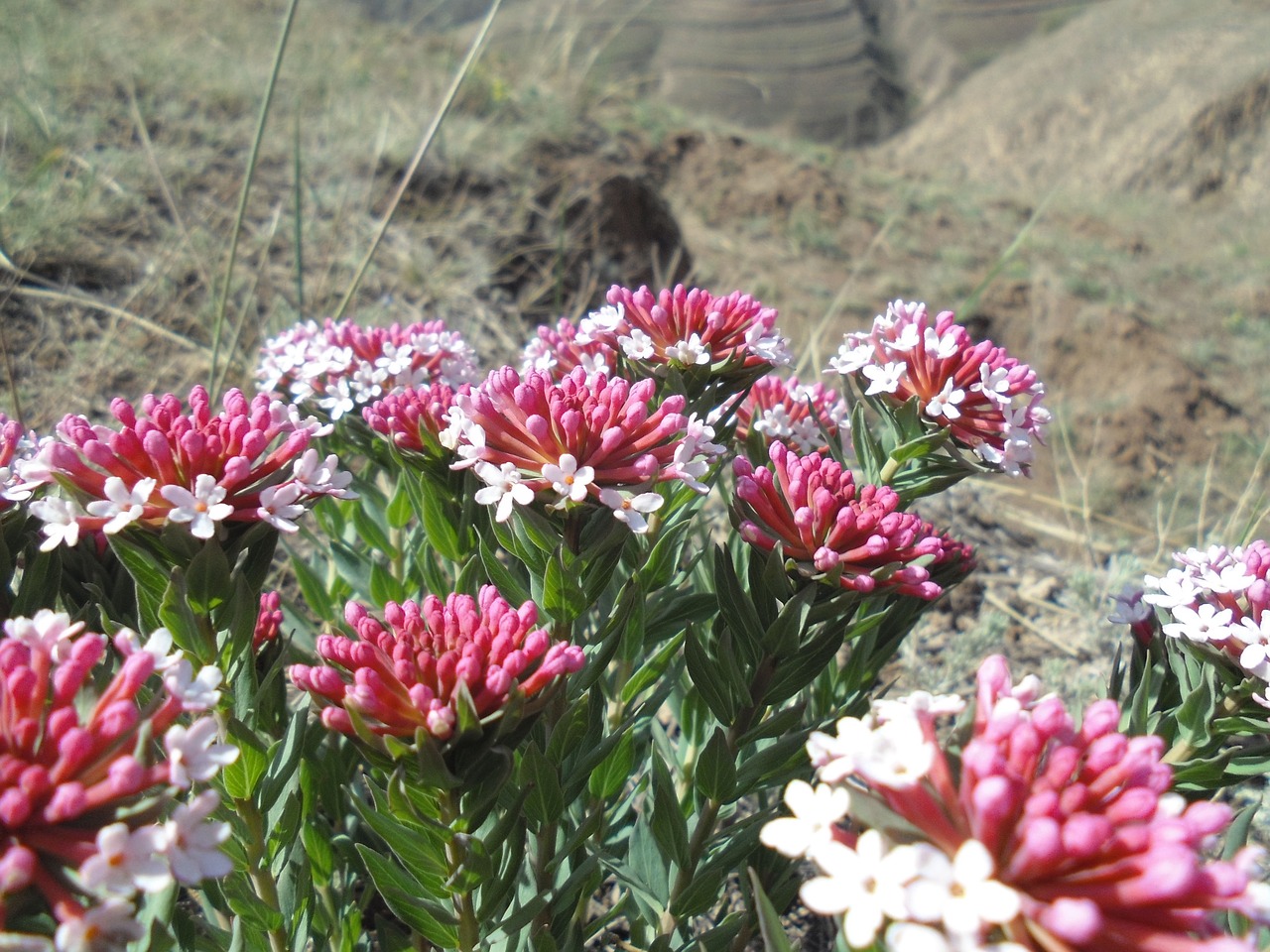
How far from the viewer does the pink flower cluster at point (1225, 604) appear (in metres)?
1.65

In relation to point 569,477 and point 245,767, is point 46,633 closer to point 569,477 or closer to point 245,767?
point 245,767

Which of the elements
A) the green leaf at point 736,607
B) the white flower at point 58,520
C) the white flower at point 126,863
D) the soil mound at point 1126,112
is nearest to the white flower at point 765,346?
the green leaf at point 736,607

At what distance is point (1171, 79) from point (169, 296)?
2964cm

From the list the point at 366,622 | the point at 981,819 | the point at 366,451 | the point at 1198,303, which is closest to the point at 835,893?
the point at 981,819

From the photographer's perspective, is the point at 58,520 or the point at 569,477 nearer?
the point at 58,520

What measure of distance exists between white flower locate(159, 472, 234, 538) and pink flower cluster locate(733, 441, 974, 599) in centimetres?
102

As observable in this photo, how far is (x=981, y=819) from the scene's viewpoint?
1.01m

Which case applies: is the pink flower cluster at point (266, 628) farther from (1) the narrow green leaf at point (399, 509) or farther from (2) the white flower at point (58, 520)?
(2) the white flower at point (58, 520)

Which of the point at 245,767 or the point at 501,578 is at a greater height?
the point at 501,578

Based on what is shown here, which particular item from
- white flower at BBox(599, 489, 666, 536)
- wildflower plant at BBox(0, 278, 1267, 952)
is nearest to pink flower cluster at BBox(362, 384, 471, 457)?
wildflower plant at BBox(0, 278, 1267, 952)

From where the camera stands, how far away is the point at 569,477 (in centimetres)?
163

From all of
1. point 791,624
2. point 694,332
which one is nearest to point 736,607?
point 791,624

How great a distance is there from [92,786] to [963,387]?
210 centimetres

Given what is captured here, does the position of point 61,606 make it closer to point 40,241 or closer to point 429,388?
point 429,388
